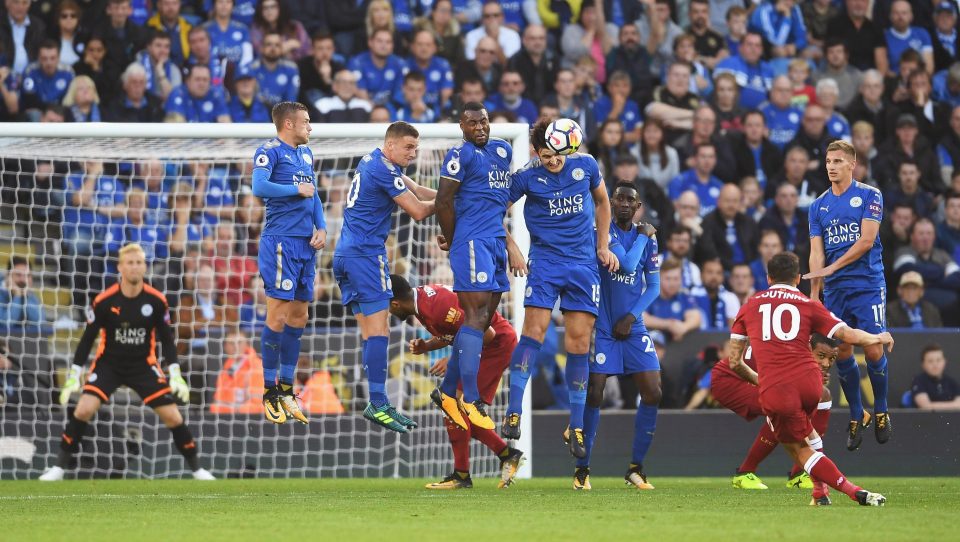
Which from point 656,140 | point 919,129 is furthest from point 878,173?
point 656,140

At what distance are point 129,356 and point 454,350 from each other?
410cm

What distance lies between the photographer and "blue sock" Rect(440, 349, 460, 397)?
1063 cm

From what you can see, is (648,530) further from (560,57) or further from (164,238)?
(560,57)

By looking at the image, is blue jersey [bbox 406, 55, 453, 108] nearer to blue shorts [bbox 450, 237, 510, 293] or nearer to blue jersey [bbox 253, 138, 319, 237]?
blue jersey [bbox 253, 138, 319, 237]

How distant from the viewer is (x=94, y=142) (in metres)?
13.6

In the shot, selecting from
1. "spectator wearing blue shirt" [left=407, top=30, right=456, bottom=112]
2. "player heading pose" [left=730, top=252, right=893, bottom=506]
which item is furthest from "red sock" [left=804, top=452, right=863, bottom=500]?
"spectator wearing blue shirt" [left=407, top=30, right=456, bottom=112]

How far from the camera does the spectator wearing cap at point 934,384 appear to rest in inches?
571

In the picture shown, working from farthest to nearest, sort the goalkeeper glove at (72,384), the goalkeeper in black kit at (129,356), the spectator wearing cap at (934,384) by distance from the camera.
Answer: the spectator wearing cap at (934,384) → the goalkeeper in black kit at (129,356) → the goalkeeper glove at (72,384)

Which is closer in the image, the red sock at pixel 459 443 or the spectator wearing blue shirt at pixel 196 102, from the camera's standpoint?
the red sock at pixel 459 443

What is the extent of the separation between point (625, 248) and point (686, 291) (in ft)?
15.6

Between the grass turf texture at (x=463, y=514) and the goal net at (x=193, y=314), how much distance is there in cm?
231

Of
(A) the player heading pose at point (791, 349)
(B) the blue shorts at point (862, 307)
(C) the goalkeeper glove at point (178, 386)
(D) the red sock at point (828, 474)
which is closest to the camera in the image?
(D) the red sock at point (828, 474)

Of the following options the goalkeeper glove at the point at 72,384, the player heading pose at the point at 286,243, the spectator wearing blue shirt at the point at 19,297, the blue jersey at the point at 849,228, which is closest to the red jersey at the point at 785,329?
the blue jersey at the point at 849,228

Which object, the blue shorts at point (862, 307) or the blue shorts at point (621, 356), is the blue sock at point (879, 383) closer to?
the blue shorts at point (862, 307)
